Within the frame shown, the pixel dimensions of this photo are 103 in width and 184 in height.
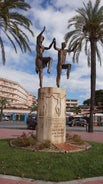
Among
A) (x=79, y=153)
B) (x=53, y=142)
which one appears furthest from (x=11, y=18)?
(x=79, y=153)

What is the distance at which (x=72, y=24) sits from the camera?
31.0 metres

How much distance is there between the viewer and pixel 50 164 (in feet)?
34.3

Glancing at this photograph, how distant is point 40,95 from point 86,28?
56.4 feet

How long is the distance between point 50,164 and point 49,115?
3.99 m

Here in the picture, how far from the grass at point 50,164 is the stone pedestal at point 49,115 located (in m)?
1.83

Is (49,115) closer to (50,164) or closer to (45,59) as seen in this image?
(45,59)

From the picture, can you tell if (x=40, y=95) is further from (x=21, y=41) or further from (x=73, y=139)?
(x=21, y=41)

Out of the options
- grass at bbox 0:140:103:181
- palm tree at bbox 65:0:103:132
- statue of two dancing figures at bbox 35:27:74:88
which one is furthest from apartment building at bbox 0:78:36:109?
grass at bbox 0:140:103:181

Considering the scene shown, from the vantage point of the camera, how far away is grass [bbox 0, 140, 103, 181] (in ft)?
30.9

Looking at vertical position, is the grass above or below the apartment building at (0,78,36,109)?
below

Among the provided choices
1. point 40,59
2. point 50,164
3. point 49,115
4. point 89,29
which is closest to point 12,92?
point 89,29

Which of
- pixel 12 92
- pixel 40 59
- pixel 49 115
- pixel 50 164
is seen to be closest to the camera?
pixel 50 164

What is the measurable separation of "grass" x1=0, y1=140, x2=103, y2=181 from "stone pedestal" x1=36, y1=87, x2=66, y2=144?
1833mm

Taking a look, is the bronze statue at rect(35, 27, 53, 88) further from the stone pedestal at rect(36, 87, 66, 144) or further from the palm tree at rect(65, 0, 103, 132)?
the palm tree at rect(65, 0, 103, 132)
